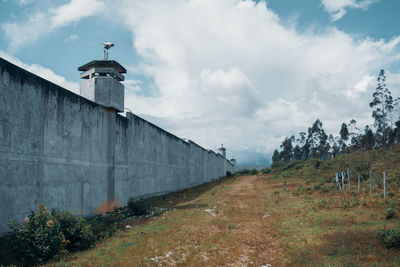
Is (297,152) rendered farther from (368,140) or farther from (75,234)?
(75,234)

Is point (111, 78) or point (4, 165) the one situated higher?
point (111, 78)

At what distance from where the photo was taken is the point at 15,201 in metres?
7.39

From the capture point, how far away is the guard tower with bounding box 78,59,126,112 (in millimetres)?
12164

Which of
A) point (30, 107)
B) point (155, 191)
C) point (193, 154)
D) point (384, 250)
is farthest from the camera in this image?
point (193, 154)

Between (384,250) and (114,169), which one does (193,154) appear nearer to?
(114,169)

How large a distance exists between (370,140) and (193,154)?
51.7m

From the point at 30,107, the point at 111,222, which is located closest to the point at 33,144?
the point at 30,107

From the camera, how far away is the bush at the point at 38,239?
238 inches

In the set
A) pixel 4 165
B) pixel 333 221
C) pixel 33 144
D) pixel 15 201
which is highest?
pixel 33 144

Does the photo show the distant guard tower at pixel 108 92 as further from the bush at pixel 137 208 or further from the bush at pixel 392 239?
the bush at pixel 392 239

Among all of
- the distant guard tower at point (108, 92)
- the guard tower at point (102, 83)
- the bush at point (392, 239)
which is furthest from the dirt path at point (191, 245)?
the guard tower at point (102, 83)

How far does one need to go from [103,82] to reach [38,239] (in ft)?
24.5

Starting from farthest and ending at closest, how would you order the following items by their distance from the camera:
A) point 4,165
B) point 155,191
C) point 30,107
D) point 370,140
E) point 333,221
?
point 370,140
point 155,191
point 333,221
point 30,107
point 4,165

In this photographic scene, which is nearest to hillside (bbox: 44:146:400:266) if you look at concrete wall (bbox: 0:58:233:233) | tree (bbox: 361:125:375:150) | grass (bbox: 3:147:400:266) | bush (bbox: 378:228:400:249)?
grass (bbox: 3:147:400:266)
